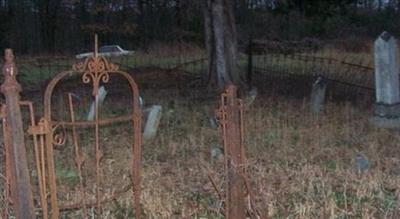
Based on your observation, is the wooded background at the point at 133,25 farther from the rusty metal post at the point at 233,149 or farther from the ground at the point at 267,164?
the rusty metal post at the point at 233,149

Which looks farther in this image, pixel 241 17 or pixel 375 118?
pixel 241 17

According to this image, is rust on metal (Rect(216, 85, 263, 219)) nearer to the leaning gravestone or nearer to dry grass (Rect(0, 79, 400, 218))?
dry grass (Rect(0, 79, 400, 218))

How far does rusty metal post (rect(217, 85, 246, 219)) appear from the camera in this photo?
15.4 ft

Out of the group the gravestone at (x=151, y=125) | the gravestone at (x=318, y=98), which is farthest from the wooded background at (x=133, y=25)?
the gravestone at (x=151, y=125)

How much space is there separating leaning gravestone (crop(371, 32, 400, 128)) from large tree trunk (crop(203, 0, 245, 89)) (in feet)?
14.9

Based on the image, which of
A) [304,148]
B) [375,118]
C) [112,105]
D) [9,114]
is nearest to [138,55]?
[112,105]

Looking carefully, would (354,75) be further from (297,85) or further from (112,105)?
(112,105)

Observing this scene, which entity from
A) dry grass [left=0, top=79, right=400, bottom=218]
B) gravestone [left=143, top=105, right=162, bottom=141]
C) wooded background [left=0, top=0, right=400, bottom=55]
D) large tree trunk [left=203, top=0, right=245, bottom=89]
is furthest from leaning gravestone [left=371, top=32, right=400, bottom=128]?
wooded background [left=0, top=0, right=400, bottom=55]

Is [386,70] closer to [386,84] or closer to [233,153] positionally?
[386,84]

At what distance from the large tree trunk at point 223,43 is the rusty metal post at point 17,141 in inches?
429

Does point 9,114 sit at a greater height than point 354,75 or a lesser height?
greater

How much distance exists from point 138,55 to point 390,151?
18423 mm

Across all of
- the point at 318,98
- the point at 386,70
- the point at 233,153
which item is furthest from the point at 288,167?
the point at 318,98

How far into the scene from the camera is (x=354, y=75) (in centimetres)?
1812
